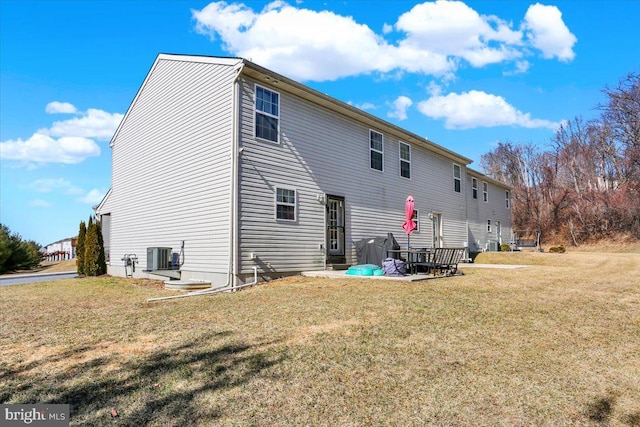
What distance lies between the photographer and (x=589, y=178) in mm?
31875

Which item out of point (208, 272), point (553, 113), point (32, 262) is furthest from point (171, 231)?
point (553, 113)

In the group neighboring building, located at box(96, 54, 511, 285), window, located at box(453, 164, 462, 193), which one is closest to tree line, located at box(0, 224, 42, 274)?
neighboring building, located at box(96, 54, 511, 285)

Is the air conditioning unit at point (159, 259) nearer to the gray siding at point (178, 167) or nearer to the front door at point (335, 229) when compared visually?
the gray siding at point (178, 167)

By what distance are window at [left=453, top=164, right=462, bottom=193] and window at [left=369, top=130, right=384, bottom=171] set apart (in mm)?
6714

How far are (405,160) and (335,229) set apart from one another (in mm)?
5245

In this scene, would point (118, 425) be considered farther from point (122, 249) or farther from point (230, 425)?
point (122, 249)

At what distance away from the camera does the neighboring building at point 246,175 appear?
976 centimetres

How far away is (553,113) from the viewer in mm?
34094

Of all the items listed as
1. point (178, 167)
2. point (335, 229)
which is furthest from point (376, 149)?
point (178, 167)

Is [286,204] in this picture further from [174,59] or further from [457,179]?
[457,179]

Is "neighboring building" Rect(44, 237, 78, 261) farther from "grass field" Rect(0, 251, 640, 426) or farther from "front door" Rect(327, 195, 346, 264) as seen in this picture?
"grass field" Rect(0, 251, 640, 426)

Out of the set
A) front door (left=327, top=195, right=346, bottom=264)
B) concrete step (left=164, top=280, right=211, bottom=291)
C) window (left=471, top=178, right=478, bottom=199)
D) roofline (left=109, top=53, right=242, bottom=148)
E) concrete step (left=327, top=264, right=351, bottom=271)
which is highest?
roofline (left=109, top=53, right=242, bottom=148)

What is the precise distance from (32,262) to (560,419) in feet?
86.2

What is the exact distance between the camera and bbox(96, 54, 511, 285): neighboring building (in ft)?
32.0
